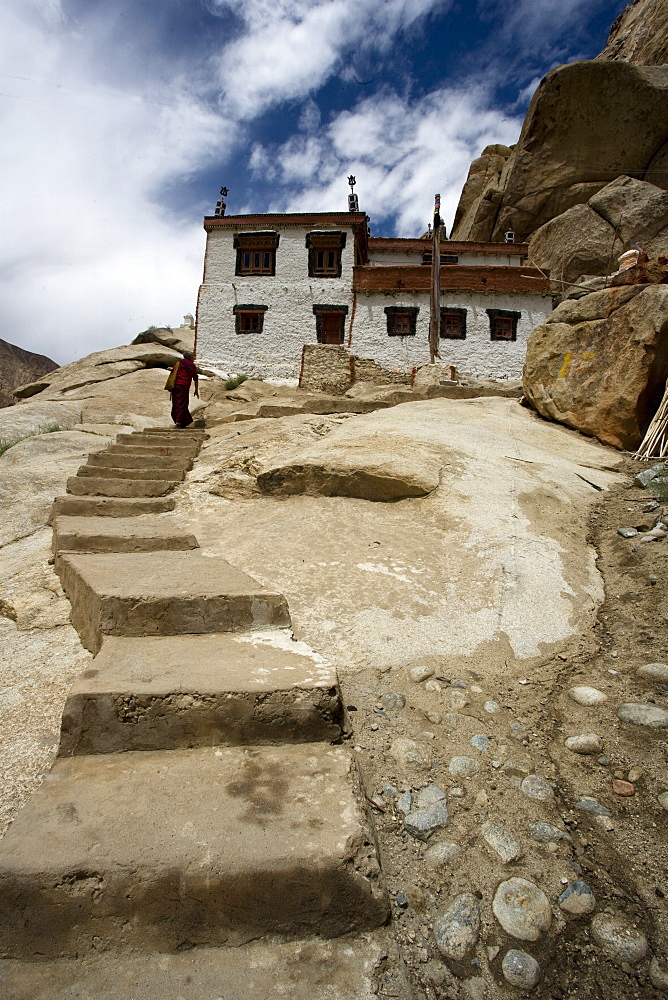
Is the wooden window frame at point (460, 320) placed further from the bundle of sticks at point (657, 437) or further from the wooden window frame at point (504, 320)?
the bundle of sticks at point (657, 437)

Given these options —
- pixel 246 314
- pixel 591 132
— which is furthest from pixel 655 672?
pixel 591 132

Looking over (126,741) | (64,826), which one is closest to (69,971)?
(64,826)

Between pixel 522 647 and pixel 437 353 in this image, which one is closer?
pixel 522 647

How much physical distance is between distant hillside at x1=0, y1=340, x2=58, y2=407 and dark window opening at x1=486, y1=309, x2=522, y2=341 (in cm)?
1924

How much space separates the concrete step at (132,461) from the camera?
251 inches

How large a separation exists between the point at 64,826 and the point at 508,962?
1151 mm

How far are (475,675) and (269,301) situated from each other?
2290 centimetres

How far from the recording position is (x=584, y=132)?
2564cm

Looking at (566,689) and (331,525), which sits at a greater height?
(331,525)

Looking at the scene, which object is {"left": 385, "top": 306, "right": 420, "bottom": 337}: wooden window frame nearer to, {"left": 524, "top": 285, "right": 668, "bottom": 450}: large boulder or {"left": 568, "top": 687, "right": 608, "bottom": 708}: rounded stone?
{"left": 524, "top": 285, "right": 668, "bottom": 450}: large boulder

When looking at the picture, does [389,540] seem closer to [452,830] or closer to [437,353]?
[452,830]

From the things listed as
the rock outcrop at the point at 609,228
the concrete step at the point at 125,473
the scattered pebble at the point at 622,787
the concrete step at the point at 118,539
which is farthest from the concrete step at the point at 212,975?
the rock outcrop at the point at 609,228

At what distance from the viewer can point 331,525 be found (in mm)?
3715

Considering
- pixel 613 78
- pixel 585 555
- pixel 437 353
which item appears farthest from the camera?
pixel 613 78
